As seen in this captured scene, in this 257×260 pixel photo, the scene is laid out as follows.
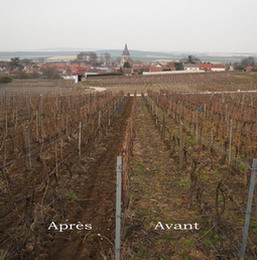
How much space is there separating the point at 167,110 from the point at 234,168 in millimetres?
12326

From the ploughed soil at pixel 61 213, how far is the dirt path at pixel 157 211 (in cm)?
35

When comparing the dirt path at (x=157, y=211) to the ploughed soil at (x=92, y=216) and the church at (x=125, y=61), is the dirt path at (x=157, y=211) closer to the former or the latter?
the ploughed soil at (x=92, y=216)

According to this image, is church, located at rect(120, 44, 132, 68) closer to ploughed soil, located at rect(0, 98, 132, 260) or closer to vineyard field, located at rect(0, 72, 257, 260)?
vineyard field, located at rect(0, 72, 257, 260)

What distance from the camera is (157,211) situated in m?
5.14

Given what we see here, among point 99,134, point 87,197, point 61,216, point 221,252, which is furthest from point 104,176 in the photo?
point 99,134

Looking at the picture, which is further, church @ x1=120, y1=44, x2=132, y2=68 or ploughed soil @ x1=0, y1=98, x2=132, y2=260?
church @ x1=120, y1=44, x2=132, y2=68

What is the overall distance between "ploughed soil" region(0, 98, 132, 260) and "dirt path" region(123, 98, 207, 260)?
353mm

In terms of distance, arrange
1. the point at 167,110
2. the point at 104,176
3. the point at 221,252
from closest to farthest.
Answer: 1. the point at 221,252
2. the point at 104,176
3. the point at 167,110

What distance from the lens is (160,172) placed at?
7211 millimetres

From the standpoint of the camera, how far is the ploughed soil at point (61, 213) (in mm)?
3904

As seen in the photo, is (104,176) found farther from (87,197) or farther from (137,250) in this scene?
(137,250)

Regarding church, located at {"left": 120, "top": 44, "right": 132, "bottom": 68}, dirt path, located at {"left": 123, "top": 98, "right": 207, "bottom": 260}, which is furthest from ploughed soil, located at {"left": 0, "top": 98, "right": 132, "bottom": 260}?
church, located at {"left": 120, "top": 44, "right": 132, "bottom": 68}

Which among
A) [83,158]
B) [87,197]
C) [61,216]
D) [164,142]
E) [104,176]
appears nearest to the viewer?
[61,216]

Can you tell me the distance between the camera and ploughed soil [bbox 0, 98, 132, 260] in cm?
390
